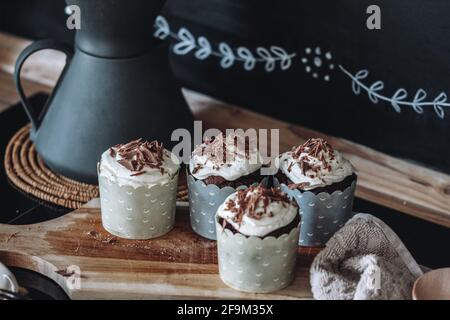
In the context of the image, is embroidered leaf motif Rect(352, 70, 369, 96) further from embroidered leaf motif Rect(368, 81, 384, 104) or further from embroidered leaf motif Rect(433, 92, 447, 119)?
embroidered leaf motif Rect(433, 92, 447, 119)

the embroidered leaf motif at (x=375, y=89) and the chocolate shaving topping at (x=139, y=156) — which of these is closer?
the chocolate shaving topping at (x=139, y=156)

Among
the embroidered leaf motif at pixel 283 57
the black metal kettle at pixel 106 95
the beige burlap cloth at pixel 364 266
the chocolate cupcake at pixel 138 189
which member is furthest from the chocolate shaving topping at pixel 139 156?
the embroidered leaf motif at pixel 283 57

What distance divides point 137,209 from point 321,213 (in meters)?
0.28

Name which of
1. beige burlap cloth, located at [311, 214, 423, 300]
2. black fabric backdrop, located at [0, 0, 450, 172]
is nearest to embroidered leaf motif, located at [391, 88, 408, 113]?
black fabric backdrop, located at [0, 0, 450, 172]

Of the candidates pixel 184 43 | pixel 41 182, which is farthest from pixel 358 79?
pixel 41 182

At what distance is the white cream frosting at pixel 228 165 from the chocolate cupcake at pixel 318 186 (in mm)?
47

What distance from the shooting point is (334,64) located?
151 centimetres

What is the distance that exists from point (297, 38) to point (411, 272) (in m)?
0.56

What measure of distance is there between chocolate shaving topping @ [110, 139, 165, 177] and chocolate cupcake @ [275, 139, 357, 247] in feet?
0.62

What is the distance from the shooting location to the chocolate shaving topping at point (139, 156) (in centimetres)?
122

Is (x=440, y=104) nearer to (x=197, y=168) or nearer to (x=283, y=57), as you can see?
(x=283, y=57)

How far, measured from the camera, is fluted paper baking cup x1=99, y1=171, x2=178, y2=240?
122cm

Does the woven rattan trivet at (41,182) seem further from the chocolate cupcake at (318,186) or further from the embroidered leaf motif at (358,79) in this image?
the embroidered leaf motif at (358,79)

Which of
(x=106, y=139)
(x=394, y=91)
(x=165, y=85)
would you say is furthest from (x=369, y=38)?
(x=106, y=139)
